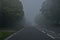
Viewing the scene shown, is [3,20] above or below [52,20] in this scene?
below

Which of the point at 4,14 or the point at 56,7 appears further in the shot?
the point at 56,7

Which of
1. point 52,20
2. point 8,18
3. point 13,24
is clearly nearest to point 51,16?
point 52,20

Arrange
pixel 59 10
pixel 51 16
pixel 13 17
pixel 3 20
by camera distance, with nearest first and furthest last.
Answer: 1. pixel 3 20
2. pixel 13 17
3. pixel 59 10
4. pixel 51 16

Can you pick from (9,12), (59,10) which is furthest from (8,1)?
(59,10)

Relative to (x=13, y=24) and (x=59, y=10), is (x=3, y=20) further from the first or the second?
(x=59, y=10)

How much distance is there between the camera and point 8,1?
183 ft

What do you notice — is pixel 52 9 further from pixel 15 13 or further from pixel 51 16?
pixel 15 13

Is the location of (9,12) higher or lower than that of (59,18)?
lower

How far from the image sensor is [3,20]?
175 feet

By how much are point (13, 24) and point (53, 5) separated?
632 inches

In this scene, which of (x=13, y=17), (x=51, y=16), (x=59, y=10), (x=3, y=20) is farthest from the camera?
(x=51, y=16)

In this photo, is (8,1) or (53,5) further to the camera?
(53,5)

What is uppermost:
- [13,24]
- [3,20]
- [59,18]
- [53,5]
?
[53,5]

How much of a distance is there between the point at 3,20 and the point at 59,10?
71.3ft
